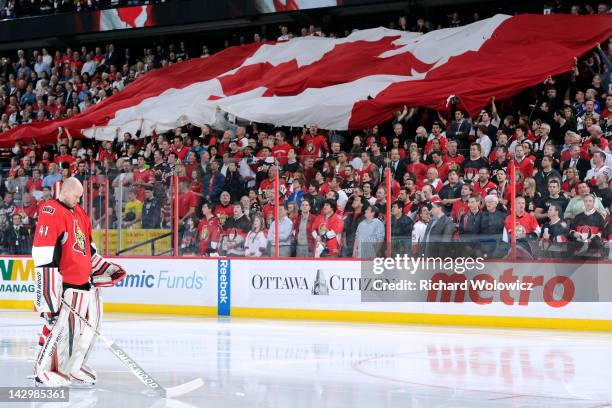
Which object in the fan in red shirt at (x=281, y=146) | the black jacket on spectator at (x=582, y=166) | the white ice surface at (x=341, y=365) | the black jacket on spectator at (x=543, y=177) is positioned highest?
the fan in red shirt at (x=281, y=146)

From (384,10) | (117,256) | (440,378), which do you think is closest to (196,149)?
(117,256)

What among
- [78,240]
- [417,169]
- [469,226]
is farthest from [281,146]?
[78,240]

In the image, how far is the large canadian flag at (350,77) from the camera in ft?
60.5

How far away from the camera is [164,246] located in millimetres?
16719

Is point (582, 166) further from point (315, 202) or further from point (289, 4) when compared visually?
point (289, 4)

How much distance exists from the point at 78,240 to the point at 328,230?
7554 mm

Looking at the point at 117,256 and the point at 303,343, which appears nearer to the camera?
the point at 303,343

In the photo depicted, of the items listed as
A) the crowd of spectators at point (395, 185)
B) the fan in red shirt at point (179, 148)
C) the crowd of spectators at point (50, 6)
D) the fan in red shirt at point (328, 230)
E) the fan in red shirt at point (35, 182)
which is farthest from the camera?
the crowd of spectators at point (50, 6)

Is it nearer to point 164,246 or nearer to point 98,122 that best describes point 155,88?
point 98,122

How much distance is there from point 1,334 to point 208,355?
3785 mm

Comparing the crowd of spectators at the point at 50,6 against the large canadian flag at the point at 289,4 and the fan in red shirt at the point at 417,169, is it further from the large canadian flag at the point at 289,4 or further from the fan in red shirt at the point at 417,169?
the fan in red shirt at the point at 417,169

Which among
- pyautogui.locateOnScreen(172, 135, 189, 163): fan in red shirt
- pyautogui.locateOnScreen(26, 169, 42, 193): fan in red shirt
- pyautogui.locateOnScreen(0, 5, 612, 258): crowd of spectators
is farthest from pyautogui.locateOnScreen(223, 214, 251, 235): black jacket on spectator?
pyautogui.locateOnScreen(172, 135, 189, 163): fan in red shirt

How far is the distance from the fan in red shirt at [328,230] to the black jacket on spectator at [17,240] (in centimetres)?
580

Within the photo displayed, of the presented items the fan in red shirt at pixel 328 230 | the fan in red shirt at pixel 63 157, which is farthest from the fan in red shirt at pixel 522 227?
the fan in red shirt at pixel 63 157
